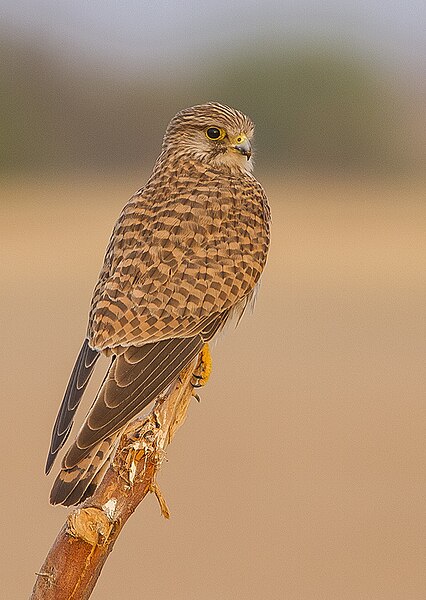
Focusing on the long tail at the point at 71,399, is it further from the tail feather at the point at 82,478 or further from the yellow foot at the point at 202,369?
the yellow foot at the point at 202,369

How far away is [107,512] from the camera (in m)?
3.22

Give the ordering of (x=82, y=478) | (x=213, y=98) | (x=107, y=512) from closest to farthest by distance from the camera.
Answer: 1. (x=107, y=512)
2. (x=82, y=478)
3. (x=213, y=98)

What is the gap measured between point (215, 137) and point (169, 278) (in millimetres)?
870

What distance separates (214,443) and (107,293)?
9.27 m

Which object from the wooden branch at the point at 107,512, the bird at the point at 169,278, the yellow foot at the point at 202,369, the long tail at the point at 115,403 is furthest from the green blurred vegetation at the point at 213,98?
the wooden branch at the point at 107,512

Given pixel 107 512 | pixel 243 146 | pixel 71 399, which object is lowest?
pixel 107 512

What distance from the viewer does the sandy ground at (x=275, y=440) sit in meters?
9.78

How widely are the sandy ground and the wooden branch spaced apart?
18.8 ft

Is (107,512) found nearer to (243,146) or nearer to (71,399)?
(71,399)

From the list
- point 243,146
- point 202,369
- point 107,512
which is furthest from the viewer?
point 243,146

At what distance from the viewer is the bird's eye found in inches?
191

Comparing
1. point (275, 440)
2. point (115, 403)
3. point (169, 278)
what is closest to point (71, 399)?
point (115, 403)

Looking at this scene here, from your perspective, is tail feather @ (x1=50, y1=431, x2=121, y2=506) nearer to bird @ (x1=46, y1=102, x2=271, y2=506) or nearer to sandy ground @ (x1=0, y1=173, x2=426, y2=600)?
bird @ (x1=46, y1=102, x2=271, y2=506)

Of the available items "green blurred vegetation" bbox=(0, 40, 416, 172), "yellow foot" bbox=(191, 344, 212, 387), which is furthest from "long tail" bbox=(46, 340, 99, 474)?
"green blurred vegetation" bbox=(0, 40, 416, 172)
